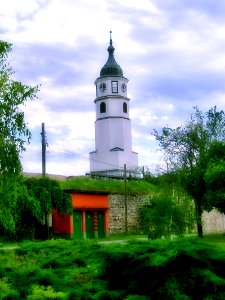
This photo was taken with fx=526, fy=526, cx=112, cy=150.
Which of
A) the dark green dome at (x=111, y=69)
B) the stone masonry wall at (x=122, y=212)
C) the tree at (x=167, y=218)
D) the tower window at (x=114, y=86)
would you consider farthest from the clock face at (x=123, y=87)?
the tree at (x=167, y=218)

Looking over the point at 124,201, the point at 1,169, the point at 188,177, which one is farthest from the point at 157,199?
the point at 124,201

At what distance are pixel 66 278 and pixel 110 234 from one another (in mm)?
31658

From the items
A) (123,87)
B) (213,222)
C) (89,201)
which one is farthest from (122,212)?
(123,87)

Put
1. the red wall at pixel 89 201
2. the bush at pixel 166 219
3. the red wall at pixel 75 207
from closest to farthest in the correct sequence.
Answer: the bush at pixel 166 219 → the red wall at pixel 75 207 → the red wall at pixel 89 201

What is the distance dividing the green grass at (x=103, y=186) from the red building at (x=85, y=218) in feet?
2.66

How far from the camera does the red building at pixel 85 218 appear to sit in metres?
36.0

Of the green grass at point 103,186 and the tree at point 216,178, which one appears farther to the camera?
the green grass at point 103,186

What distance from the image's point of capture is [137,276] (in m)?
8.02

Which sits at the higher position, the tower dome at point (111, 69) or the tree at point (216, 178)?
the tower dome at point (111, 69)

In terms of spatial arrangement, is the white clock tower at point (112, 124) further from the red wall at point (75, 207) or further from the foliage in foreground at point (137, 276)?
the foliage in foreground at point (137, 276)

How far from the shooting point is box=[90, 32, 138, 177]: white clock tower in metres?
76.8

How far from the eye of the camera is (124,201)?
4297 cm

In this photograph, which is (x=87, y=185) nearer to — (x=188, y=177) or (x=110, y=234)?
(x=110, y=234)

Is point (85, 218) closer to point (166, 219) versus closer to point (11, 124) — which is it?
point (166, 219)
